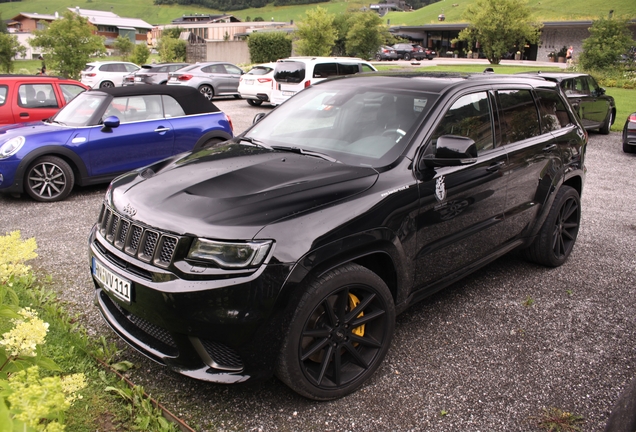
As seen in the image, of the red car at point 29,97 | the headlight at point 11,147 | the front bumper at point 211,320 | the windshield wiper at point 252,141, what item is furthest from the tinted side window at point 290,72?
the front bumper at point 211,320

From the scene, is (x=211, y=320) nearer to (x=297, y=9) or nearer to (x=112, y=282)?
(x=112, y=282)

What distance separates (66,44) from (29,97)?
13.9m

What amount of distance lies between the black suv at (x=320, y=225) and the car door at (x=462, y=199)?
1 centimetres

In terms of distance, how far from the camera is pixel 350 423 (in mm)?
2770

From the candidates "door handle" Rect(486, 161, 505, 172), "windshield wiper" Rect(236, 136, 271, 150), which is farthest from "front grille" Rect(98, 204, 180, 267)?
"door handle" Rect(486, 161, 505, 172)

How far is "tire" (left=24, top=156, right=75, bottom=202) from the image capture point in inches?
274

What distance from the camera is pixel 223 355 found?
8.56 feet

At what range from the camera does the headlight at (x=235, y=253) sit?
2504 millimetres

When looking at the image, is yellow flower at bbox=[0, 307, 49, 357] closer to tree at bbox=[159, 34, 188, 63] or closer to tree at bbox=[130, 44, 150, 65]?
tree at bbox=[130, 44, 150, 65]

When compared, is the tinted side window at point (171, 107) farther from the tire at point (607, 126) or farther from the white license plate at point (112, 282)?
the tire at point (607, 126)

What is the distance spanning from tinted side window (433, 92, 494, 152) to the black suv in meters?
0.01

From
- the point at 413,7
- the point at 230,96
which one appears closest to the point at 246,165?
the point at 230,96

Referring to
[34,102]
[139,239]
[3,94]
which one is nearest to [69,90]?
[34,102]

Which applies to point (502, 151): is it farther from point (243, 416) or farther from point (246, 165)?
point (243, 416)
